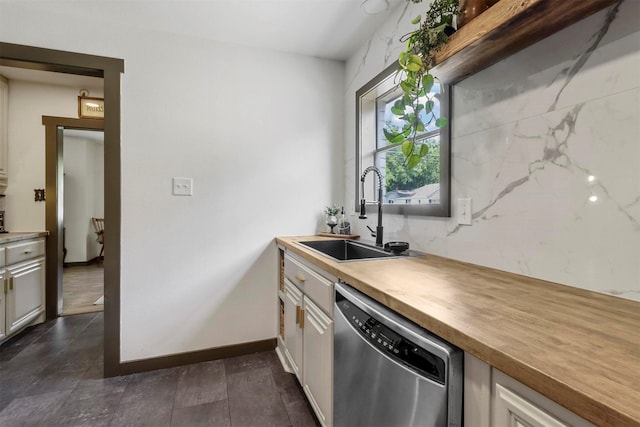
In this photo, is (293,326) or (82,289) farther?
(82,289)

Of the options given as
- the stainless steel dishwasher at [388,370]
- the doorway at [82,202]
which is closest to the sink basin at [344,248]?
the stainless steel dishwasher at [388,370]

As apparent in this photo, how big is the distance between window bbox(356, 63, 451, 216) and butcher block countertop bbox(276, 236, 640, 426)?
56cm

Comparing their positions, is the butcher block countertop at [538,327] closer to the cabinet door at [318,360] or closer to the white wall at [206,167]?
the cabinet door at [318,360]

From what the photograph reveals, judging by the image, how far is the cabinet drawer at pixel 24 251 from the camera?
232cm

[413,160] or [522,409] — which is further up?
[413,160]

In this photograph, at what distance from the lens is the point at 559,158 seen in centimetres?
97

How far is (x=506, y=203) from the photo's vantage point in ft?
3.74

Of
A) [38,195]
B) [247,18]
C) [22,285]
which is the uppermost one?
[247,18]

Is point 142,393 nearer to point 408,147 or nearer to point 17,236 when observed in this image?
point 17,236

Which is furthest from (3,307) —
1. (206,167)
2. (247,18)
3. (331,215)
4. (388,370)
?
(388,370)

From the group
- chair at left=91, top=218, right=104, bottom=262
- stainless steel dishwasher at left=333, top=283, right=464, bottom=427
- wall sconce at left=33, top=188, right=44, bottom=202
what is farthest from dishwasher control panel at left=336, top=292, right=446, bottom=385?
chair at left=91, top=218, right=104, bottom=262

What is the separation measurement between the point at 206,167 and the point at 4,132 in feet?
7.82

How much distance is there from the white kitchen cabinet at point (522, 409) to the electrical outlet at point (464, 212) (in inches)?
34.2

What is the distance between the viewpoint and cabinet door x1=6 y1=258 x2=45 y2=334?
232 centimetres
